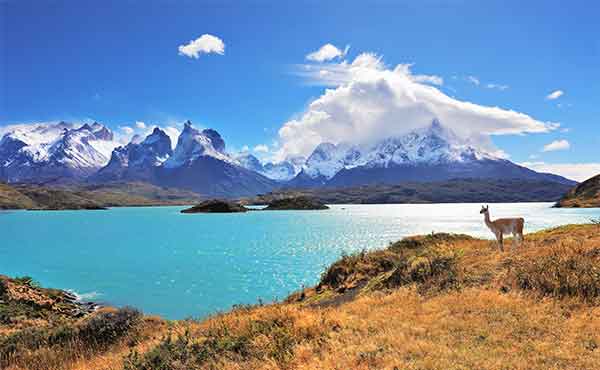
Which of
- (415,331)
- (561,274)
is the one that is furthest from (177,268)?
(561,274)

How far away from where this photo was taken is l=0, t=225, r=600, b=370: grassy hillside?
9.84m

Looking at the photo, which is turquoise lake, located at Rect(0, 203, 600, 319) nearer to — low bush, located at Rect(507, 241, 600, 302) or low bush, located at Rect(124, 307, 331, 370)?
low bush, located at Rect(124, 307, 331, 370)

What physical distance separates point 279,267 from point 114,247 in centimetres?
4366

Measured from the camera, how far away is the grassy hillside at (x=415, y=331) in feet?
32.3

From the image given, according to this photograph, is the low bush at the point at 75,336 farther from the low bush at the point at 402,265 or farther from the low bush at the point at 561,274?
the low bush at the point at 561,274

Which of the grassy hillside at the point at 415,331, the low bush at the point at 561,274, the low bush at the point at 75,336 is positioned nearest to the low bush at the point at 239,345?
the grassy hillside at the point at 415,331

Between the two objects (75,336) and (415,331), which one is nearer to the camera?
(415,331)

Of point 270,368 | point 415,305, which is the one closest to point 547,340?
point 415,305

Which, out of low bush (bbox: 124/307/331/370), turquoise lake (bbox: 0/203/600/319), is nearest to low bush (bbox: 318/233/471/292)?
low bush (bbox: 124/307/331/370)

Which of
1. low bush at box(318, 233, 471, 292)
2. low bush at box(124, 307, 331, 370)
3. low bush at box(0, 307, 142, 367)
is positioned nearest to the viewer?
low bush at box(124, 307, 331, 370)

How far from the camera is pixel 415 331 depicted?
38.4 feet

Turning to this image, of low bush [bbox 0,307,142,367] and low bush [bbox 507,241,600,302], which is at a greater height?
low bush [bbox 507,241,600,302]

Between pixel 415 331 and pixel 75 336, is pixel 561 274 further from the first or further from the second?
pixel 75 336

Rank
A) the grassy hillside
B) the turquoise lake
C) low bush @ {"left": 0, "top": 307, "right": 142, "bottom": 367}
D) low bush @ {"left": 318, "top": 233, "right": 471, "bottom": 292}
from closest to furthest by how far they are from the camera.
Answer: the grassy hillside < low bush @ {"left": 0, "top": 307, "right": 142, "bottom": 367} < low bush @ {"left": 318, "top": 233, "right": 471, "bottom": 292} < the turquoise lake
